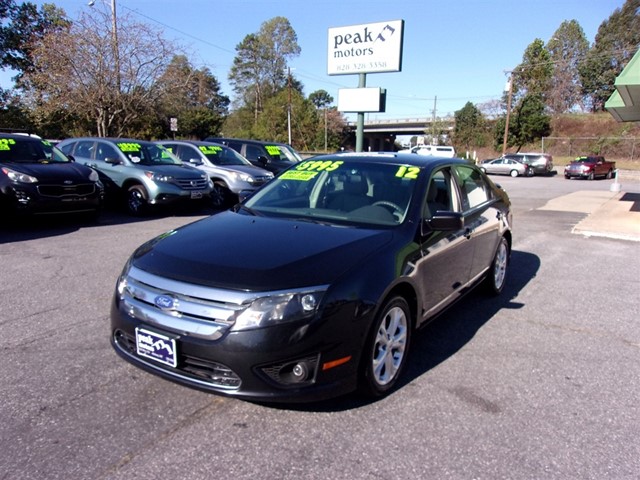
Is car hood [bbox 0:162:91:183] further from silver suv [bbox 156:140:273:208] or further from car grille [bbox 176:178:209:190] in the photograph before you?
silver suv [bbox 156:140:273:208]

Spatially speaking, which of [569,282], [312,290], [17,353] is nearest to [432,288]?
[312,290]

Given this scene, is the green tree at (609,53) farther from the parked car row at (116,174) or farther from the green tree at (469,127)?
the parked car row at (116,174)

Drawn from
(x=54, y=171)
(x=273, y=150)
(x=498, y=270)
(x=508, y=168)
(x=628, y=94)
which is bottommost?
(x=508, y=168)

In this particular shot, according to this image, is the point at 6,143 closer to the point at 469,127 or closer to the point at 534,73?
the point at 469,127

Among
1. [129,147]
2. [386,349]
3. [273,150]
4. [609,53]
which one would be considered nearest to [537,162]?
[273,150]

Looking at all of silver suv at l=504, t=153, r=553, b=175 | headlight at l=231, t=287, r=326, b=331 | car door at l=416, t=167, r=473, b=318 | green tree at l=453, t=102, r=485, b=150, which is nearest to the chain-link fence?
green tree at l=453, t=102, r=485, b=150

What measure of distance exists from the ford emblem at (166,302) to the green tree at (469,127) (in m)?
58.2

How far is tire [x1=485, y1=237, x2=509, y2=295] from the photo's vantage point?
5271 millimetres

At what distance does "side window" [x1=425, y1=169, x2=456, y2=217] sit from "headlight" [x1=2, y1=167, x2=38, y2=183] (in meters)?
6.97

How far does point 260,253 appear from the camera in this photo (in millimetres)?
2963

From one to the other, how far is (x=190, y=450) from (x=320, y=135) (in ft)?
228

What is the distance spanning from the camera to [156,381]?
10.6 ft

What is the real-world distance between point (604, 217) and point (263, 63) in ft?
209

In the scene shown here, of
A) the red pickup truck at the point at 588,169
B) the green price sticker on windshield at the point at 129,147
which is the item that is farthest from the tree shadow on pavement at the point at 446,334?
the red pickup truck at the point at 588,169
